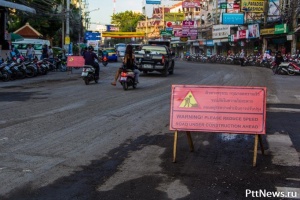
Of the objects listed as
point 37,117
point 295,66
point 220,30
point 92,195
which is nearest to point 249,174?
point 92,195

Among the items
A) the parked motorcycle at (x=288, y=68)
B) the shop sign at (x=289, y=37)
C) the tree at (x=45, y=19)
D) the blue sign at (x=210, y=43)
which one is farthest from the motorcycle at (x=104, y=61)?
the blue sign at (x=210, y=43)

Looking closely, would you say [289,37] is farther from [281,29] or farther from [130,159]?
[130,159]

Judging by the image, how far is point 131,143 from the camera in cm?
783

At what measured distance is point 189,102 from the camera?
659 centimetres

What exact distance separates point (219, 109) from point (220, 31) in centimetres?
5868

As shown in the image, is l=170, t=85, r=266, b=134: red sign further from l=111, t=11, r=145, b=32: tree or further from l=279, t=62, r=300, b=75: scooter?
l=111, t=11, r=145, b=32: tree

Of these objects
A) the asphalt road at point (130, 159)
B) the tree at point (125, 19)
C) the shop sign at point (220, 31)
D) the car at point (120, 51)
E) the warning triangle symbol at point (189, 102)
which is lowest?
the asphalt road at point (130, 159)

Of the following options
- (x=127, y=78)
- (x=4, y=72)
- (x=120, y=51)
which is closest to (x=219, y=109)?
(x=127, y=78)

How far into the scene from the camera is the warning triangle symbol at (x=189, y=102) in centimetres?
659

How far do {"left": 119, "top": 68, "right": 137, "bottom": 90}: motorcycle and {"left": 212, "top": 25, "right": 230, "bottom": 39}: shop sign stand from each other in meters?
45.3

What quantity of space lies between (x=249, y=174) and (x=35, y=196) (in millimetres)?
2848

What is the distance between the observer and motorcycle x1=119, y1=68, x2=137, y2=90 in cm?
1705

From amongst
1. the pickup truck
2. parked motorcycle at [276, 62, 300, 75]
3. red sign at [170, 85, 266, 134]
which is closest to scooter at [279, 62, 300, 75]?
parked motorcycle at [276, 62, 300, 75]

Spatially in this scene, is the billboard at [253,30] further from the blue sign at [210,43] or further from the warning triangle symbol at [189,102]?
the warning triangle symbol at [189,102]
